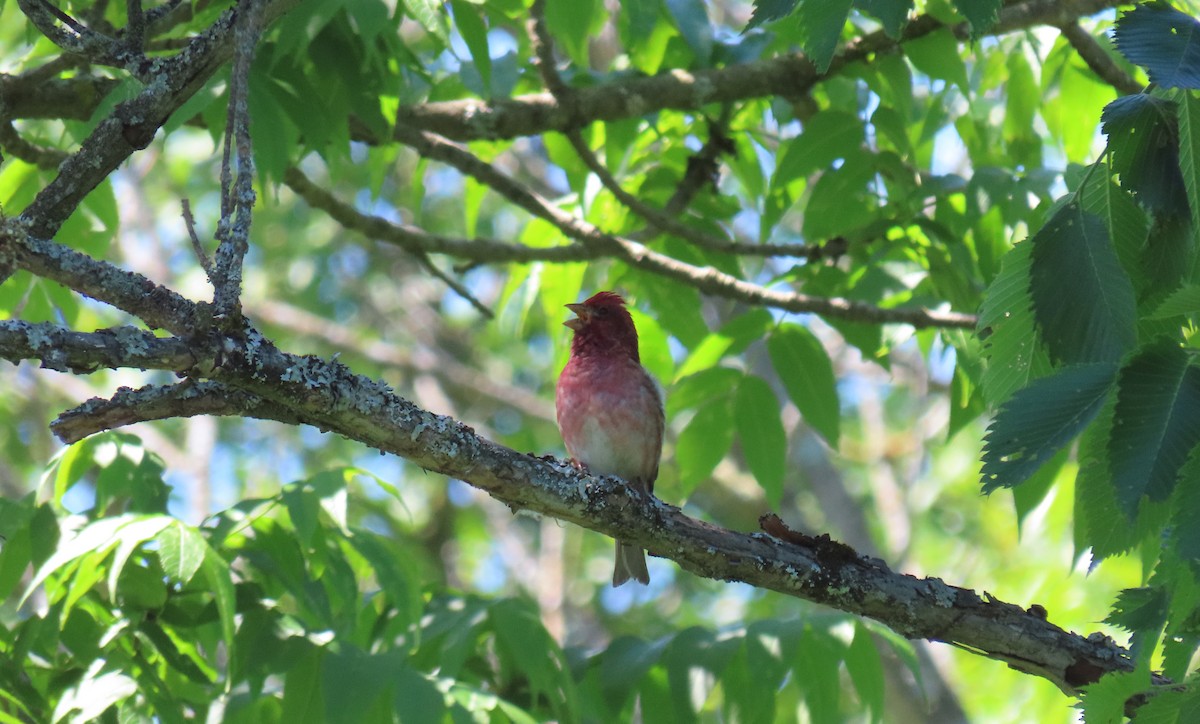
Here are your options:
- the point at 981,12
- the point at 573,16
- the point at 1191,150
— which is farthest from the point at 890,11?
the point at 573,16

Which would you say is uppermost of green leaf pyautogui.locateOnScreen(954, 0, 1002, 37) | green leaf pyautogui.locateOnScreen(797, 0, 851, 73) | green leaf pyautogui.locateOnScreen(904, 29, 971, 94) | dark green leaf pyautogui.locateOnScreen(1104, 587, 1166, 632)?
green leaf pyautogui.locateOnScreen(904, 29, 971, 94)

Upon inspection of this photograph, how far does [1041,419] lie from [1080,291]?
574mm

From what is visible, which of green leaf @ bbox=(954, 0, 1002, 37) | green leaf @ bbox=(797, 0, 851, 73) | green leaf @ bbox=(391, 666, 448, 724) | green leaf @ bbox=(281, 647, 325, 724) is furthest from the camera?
green leaf @ bbox=(281, 647, 325, 724)

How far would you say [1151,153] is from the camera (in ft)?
9.44

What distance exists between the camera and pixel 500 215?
52.4ft

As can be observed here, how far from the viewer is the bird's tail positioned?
6.84 metres

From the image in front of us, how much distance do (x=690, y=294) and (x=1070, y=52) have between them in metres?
2.29

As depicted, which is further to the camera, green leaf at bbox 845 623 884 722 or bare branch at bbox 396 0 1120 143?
bare branch at bbox 396 0 1120 143

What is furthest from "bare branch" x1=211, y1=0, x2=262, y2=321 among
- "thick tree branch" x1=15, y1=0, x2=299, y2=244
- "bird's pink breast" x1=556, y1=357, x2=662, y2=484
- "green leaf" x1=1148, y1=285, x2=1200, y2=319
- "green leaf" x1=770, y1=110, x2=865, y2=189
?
"bird's pink breast" x1=556, y1=357, x2=662, y2=484

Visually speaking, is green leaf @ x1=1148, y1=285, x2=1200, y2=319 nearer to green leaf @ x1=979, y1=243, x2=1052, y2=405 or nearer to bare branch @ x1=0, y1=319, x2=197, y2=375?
green leaf @ x1=979, y1=243, x2=1052, y2=405

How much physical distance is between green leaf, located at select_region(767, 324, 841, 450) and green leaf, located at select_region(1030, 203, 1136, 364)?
95.3 inches

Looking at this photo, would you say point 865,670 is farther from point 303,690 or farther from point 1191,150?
point 1191,150

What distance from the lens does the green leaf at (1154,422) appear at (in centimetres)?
224

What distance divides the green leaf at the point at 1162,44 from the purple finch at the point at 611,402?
4.25 metres
